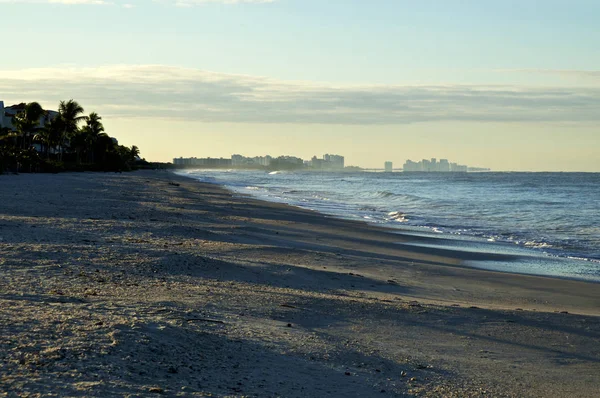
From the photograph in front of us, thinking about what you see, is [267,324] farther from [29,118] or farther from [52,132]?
[52,132]

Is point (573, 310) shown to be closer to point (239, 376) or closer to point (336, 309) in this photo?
point (336, 309)

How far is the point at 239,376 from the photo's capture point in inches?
224

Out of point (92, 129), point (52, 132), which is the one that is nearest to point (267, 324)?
point (52, 132)

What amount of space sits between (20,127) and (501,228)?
6506cm

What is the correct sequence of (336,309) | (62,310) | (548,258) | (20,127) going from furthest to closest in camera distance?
(20,127)
(548,258)
(336,309)
(62,310)

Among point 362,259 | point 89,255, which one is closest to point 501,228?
point 362,259

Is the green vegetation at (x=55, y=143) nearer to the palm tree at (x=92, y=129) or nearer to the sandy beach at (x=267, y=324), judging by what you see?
the palm tree at (x=92, y=129)

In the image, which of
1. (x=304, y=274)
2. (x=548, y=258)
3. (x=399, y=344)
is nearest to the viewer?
(x=399, y=344)

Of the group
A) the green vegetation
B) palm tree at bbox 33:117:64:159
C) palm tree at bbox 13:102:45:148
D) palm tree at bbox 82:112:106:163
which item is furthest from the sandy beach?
palm tree at bbox 82:112:106:163

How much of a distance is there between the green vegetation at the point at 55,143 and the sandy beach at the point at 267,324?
48.4 meters

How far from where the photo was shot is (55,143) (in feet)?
296

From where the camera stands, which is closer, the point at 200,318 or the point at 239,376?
the point at 239,376

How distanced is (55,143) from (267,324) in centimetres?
8936

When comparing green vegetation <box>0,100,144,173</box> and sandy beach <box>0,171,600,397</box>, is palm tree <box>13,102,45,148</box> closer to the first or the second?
green vegetation <box>0,100,144,173</box>
